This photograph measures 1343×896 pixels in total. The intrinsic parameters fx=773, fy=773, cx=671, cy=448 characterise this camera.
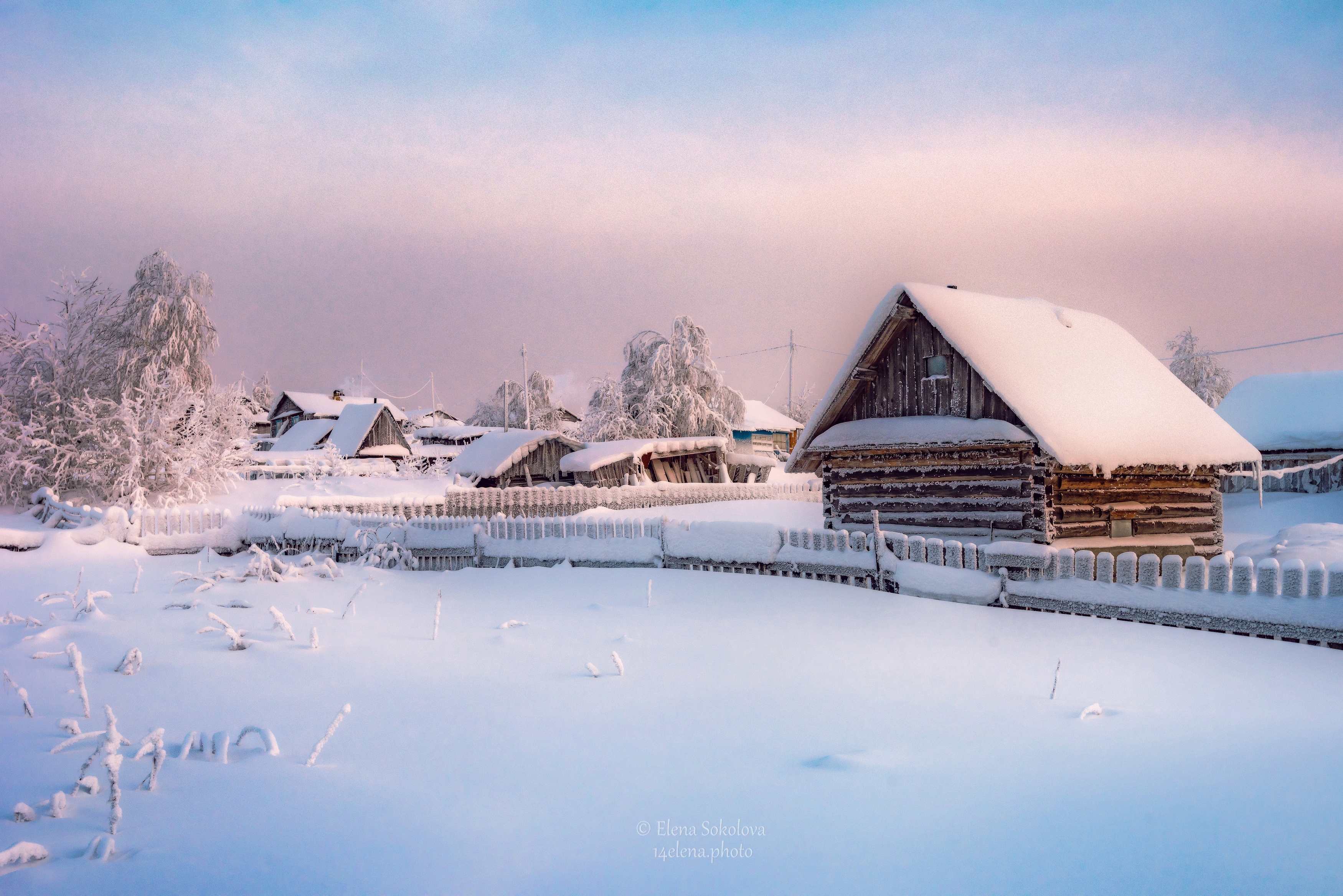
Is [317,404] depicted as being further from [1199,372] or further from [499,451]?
[1199,372]

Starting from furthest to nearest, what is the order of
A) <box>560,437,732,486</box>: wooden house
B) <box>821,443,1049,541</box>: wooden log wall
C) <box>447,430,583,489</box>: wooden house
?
<box>560,437,732,486</box>: wooden house
<box>447,430,583,489</box>: wooden house
<box>821,443,1049,541</box>: wooden log wall

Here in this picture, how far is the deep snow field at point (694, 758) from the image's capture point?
404 cm

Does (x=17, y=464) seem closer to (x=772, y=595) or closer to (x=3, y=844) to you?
(x=772, y=595)

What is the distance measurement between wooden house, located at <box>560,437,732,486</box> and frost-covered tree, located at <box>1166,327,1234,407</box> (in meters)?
33.9

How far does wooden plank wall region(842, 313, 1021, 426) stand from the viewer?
14258 millimetres

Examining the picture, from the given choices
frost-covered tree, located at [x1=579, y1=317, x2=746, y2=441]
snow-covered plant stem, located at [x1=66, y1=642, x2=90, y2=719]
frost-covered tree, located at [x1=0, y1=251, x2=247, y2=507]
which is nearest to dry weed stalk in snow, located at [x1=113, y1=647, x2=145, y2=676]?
snow-covered plant stem, located at [x1=66, y1=642, x2=90, y2=719]

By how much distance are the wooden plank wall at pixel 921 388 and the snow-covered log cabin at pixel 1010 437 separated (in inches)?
1.0

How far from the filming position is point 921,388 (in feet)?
50.3

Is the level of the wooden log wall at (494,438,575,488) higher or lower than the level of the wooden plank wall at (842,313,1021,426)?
lower

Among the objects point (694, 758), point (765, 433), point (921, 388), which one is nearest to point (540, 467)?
point (921, 388)

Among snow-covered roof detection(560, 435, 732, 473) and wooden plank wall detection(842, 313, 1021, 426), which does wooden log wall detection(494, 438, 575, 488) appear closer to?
snow-covered roof detection(560, 435, 732, 473)

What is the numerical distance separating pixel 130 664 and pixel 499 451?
27.3 metres

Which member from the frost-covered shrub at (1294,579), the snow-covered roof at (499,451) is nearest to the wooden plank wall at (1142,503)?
the frost-covered shrub at (1294,579)

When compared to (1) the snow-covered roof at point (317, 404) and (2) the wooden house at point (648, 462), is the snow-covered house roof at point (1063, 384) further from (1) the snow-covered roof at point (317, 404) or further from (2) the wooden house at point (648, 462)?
(1) the snow-covered roof at point (317, 404)
